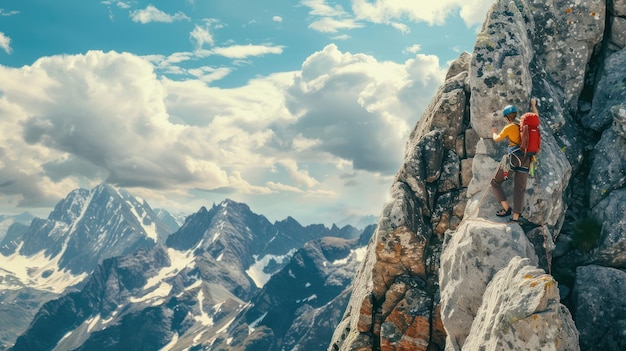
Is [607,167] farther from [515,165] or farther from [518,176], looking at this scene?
[515,165]

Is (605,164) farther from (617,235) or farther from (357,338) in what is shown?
(357,338)

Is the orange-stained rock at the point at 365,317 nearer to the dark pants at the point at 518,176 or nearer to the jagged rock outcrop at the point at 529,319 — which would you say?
the jagged rock outcrop at the point at 529,319

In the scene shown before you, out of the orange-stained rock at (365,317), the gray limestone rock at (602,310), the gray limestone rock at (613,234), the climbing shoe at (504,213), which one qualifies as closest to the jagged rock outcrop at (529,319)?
the gray limestone rock at (602,310)

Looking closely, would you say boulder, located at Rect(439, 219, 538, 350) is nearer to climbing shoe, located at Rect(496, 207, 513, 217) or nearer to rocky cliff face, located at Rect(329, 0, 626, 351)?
rocky cliff face, located at Rect(329, 0, 626, 351)

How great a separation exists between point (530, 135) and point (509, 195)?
3.80 meters

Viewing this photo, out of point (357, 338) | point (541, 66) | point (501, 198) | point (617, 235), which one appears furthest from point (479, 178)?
point (357, 338)

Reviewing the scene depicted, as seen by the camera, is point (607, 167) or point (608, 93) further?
point (608, 93)

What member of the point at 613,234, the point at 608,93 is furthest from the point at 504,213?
the point at 608,93

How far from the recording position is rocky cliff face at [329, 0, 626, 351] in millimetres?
22781

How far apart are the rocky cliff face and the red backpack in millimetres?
2137

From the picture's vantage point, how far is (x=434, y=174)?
30266mm

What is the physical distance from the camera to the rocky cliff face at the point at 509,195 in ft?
74.7

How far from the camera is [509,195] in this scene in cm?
2528

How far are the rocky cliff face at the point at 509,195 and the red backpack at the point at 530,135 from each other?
214 centimetres
